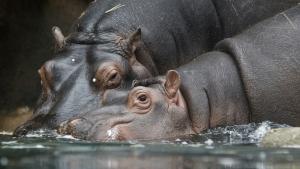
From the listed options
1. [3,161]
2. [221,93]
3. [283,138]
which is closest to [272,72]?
[221,93]

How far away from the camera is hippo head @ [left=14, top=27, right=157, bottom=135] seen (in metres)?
6.25

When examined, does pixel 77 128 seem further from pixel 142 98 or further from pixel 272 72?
pixel 272 72

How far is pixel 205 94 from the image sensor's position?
21.1 ft

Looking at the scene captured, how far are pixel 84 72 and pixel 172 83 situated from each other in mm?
727

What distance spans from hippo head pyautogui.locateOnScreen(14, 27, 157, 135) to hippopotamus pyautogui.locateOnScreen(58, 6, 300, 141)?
0.16 meters

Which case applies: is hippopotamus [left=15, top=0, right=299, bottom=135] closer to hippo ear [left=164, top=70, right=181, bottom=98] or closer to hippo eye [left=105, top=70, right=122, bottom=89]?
hippo eye [left=105, top=70, right=122, bottom=89]

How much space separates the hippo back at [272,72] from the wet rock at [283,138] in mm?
1077

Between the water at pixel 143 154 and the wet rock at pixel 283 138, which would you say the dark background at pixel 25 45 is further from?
the wet rock at pixel 283 138

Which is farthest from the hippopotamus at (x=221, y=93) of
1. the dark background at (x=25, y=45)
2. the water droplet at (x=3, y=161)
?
the dark background at (x=25, y=45)

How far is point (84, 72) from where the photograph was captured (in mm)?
6574

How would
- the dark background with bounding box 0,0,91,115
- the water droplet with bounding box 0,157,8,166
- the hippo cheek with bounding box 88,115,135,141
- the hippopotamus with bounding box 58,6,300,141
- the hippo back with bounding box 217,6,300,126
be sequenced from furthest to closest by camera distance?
the dark background with bounding box 0,0,91,115
the hippo back with bounding box 217,6,300,126
the hippopotamus with bounding box 58,6,300,141
the hippo cheek with bounding box 88,115,135,141
the water droplet with bounding box 0,157,8,166

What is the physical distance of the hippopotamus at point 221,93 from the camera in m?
6.02

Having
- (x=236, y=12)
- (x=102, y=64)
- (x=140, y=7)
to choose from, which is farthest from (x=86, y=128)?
(x=236, y=12)

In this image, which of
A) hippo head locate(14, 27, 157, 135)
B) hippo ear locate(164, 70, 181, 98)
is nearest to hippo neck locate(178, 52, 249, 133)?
hippo ear locate(164, 70, 181, 98)
